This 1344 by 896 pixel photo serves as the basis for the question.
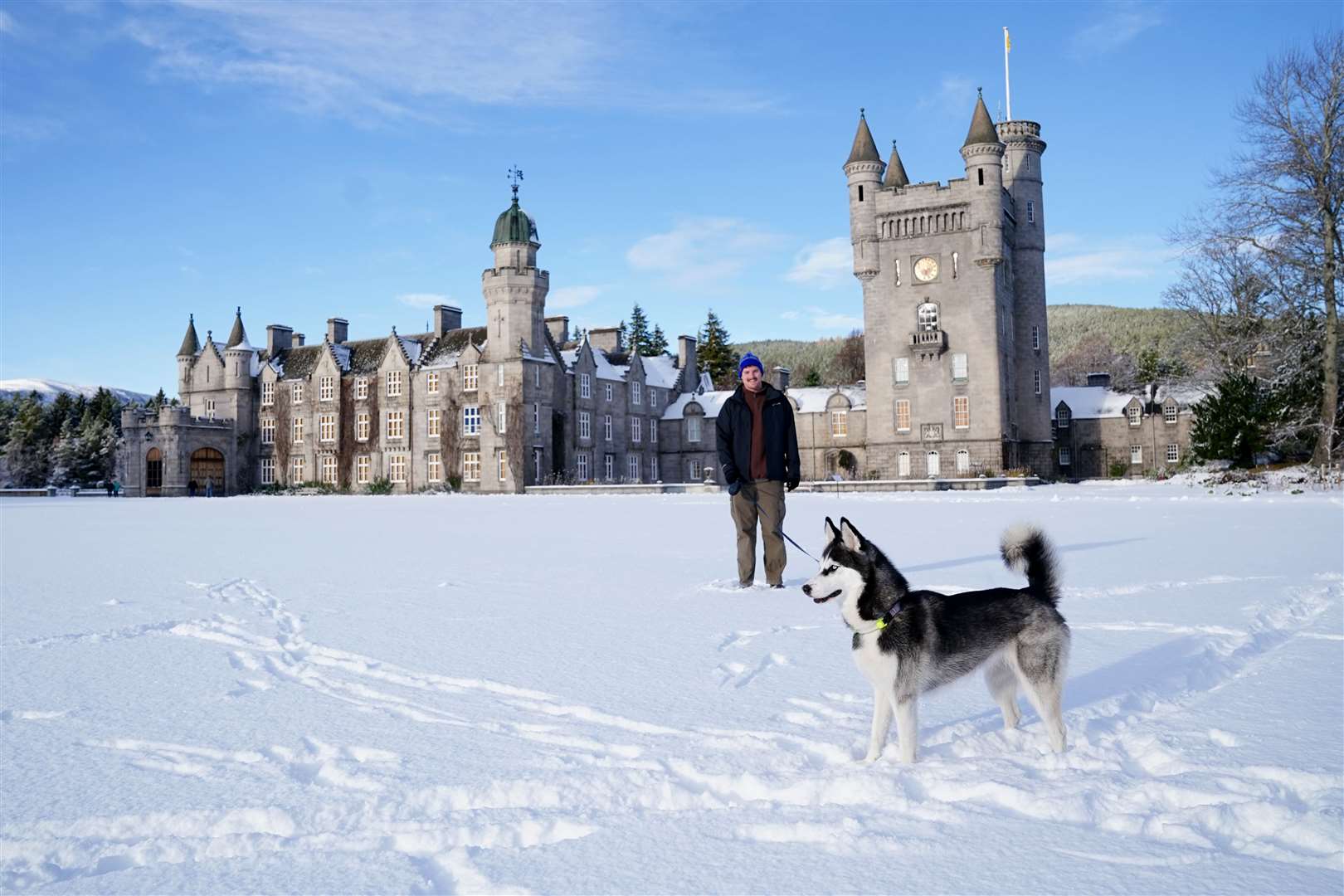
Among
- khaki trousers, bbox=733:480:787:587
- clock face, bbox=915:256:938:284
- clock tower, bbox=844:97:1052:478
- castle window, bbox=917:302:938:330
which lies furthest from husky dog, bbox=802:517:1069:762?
clock face, bbox=915:256:938:284

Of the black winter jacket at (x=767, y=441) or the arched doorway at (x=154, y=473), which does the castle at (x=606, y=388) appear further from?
the black winter jacket at (x=767, y=441)

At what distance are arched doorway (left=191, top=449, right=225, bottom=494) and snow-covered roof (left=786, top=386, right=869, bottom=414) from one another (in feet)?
113

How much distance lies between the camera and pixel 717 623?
23.8 feet

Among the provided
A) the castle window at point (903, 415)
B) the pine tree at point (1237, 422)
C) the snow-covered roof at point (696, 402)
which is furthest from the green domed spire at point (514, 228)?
the pine tree at point (1237, 422)

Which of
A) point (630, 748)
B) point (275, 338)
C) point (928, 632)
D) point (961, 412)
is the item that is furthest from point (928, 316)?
point (630, 748)

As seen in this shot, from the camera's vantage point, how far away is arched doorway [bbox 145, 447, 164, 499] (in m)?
53.3

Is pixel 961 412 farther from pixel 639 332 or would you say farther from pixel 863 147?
pixel 639 332

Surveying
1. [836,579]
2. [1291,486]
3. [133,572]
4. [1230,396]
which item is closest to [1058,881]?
[836,579]

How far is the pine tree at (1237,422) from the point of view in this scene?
31.4m

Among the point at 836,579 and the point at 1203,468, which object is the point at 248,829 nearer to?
the point at 836,579

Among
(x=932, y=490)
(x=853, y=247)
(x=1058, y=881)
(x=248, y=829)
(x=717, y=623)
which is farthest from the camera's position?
(x=853, y=247)

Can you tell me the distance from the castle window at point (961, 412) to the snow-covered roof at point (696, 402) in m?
16.0

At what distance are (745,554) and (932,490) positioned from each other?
93.1 ft

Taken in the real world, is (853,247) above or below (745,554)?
above
